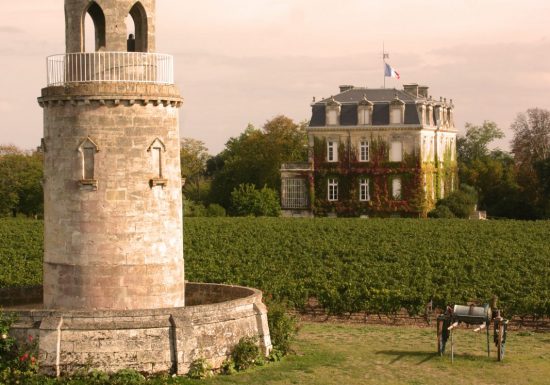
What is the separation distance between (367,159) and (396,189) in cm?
314

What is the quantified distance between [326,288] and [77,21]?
1541cm

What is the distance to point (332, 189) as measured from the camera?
78.6 m

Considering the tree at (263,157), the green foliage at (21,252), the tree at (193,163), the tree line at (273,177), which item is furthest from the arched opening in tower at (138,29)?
the tree at (193,163)

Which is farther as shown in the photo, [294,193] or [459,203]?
[294,193]

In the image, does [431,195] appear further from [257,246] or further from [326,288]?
[326,288]

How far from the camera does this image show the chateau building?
251ft

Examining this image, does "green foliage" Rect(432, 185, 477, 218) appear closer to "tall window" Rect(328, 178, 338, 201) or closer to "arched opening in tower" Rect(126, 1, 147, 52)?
"tall window" Rect(328, 178, 338, 201)

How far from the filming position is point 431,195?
259 ft

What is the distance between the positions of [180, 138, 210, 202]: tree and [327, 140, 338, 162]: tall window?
25144 millimetres

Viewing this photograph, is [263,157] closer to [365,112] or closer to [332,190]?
[332,190]

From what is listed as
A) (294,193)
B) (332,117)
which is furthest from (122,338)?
(294,193)

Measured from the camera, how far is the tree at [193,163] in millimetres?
104875

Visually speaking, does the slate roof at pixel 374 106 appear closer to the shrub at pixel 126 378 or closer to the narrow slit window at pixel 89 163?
the narrow slit window at pixel 89 163

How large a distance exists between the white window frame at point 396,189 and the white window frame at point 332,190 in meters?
4.30
